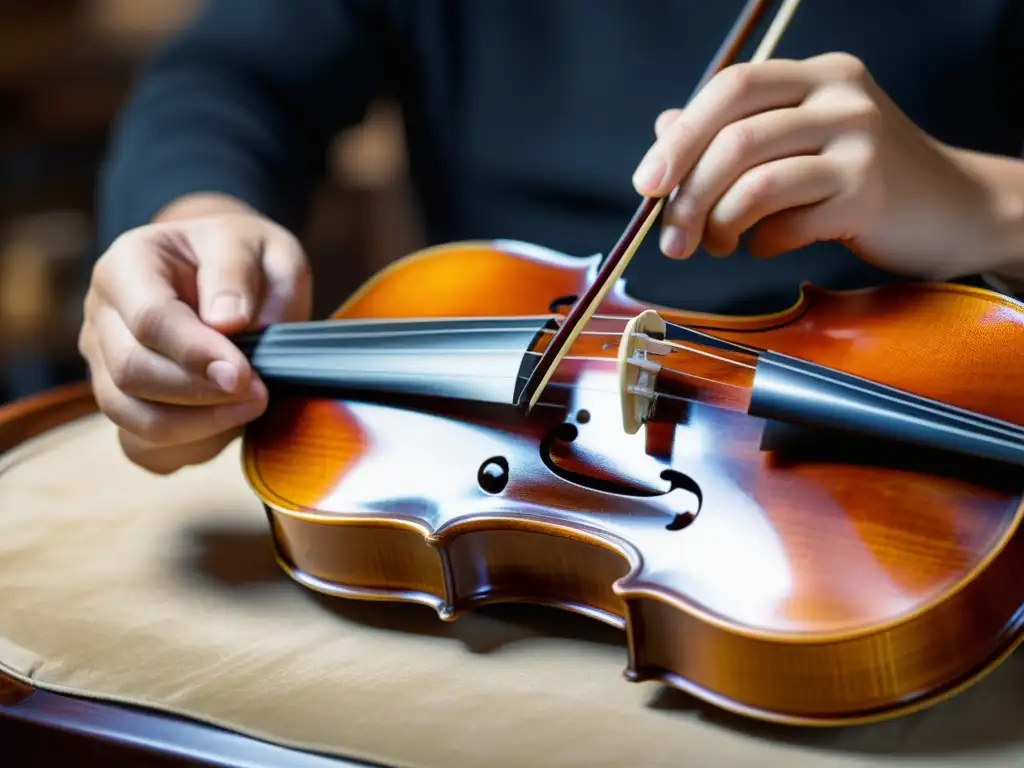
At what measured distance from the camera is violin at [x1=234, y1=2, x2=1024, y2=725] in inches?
15.0

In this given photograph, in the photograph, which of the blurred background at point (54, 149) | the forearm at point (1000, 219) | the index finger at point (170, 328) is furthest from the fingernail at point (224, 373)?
the blurred background at point (54, 149)

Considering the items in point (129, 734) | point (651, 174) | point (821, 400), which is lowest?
point (129, 734)

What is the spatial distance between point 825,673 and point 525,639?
152 mm

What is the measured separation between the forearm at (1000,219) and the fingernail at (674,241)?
7.0 inches

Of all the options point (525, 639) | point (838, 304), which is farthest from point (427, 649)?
point (838, 304)

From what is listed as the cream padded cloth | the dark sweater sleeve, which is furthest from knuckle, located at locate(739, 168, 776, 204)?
the dark sweater sleeve

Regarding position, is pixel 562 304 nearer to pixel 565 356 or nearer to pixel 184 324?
pixel 565 356

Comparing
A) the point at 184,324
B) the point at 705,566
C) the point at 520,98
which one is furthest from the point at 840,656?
the point at 520,98

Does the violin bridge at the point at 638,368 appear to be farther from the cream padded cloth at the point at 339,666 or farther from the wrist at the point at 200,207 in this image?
the wrist at the point at 200,207

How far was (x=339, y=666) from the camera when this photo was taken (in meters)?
0.46

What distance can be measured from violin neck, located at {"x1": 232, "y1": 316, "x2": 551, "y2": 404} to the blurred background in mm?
1153

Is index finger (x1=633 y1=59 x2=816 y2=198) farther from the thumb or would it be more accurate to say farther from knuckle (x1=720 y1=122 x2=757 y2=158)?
the thumb

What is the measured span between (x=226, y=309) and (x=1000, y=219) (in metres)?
0.47

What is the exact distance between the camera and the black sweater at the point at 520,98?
82cm
